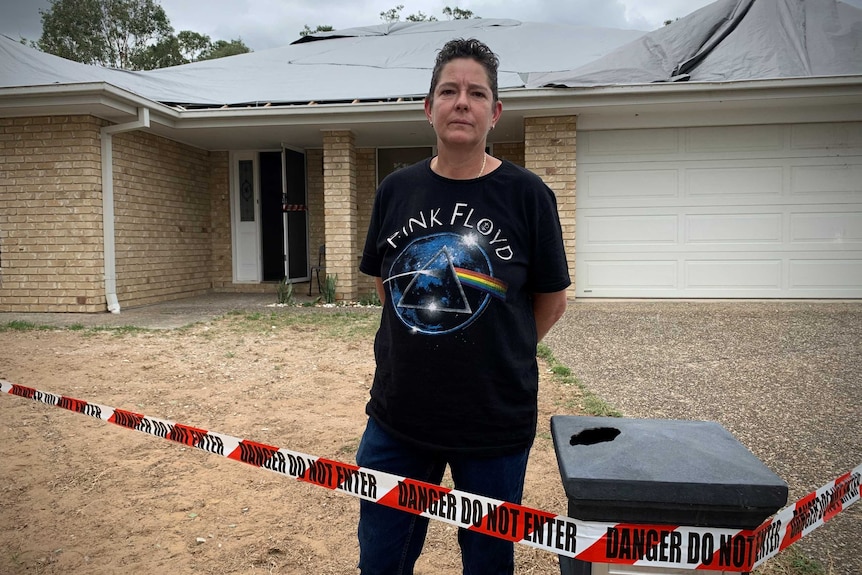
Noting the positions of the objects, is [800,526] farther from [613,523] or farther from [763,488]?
[613,523]

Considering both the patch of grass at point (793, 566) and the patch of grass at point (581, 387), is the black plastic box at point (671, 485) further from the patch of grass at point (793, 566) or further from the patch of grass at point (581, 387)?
the patch of grass at point (581, 387)

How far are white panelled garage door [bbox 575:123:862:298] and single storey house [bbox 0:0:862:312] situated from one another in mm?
23

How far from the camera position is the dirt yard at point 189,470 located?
105 inches

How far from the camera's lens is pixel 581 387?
5.14m

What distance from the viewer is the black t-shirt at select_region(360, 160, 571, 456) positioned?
5.23ft

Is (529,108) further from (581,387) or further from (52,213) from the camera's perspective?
(52,213)

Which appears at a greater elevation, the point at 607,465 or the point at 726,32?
the point at 726,32

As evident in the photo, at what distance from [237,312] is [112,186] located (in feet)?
8.91

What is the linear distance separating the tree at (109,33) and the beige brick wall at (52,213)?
2594 cm

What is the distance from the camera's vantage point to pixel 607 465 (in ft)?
4.63

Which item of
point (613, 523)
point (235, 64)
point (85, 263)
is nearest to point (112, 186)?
point (85, 263)

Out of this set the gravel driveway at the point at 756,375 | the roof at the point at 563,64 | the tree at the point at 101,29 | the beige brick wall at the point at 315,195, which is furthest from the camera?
the tree at the point at 101,29

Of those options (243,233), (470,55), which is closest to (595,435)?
(470,55)

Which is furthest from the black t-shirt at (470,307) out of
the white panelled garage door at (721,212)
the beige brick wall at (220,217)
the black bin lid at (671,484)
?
the beige brick wall at (220,217)
